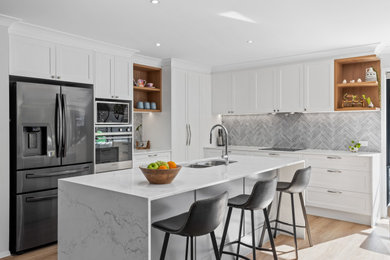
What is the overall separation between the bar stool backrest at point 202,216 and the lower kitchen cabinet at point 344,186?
9.71 ft

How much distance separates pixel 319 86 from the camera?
4758 mm

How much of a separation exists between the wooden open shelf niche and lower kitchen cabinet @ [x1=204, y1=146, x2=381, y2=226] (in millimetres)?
2298

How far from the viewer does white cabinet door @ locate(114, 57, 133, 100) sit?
4.35 m

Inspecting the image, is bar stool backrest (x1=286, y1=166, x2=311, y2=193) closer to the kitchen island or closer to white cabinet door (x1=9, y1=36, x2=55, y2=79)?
the kitchen island

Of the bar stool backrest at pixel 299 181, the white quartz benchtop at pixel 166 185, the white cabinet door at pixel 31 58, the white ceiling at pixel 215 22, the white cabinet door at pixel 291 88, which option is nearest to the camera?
the white quartz benchtop at pixel 166 185

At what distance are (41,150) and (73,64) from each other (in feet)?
3.60

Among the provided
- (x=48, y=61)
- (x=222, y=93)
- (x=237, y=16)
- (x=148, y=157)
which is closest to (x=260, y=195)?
(x=237, y=16)

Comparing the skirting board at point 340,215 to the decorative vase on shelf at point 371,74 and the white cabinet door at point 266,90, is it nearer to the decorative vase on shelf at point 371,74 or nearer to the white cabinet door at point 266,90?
the white cabinet door at point 266,90

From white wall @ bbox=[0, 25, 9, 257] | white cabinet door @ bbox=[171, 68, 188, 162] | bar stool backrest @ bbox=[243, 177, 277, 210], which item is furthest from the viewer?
white cabinet door @ bbox=[171, 68, 188, 162]

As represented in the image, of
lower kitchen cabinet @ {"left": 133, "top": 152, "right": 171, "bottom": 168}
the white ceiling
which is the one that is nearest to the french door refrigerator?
the white ceiling

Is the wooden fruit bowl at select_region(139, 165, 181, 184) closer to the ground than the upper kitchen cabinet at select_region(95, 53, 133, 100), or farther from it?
closer to the ground

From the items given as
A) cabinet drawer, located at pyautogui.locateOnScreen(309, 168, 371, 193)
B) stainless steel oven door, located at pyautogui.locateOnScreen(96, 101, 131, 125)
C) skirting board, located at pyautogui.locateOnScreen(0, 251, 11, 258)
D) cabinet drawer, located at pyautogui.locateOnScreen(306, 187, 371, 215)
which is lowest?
skirting board, located at pyautogui.locateOnScreen(0, 251, 11, 258)

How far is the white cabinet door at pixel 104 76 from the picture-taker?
409 centimetres

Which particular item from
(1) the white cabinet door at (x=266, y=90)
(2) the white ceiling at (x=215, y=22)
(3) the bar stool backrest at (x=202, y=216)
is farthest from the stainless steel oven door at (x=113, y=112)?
(3) the bar stool backrest at (x=202, y=216)
